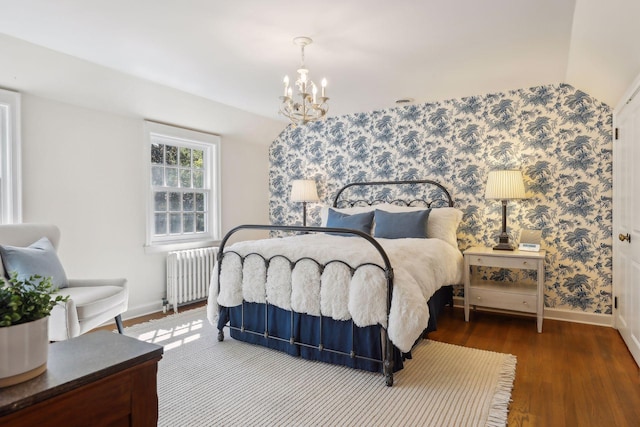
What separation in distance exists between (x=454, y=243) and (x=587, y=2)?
7.35 feet

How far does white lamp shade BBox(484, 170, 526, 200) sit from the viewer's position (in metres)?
3.52

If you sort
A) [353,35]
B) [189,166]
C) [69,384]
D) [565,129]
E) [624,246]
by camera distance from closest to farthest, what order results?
1. [69,384]
2. [353,35]
3. [624,246]
4. [565,129]
5. [189,166]

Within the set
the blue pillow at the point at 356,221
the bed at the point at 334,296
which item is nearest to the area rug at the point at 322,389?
the bed at the point at 334,296

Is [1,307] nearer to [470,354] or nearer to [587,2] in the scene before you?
[470,354]

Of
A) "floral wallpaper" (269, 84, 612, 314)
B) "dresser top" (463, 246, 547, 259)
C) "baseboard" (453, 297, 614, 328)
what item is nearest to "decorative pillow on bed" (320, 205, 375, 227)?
"floral wallpaper" (269, 84, 612, 314)

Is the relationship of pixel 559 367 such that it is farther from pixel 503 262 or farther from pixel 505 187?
pixel 505 187

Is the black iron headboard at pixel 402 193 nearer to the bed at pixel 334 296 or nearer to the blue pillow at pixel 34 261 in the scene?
the bed at pixel 334 296

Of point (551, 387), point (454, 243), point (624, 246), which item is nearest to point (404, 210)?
point (454, 243)

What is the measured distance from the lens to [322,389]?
88.7 inches

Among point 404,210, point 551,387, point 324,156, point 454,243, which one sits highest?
point 324,156

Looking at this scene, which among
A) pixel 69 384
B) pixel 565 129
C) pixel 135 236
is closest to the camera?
pixel 69 384

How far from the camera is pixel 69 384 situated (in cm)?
81

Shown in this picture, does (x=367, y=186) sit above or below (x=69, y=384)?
above

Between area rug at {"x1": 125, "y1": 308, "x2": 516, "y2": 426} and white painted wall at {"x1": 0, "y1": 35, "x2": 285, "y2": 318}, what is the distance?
131 cm
